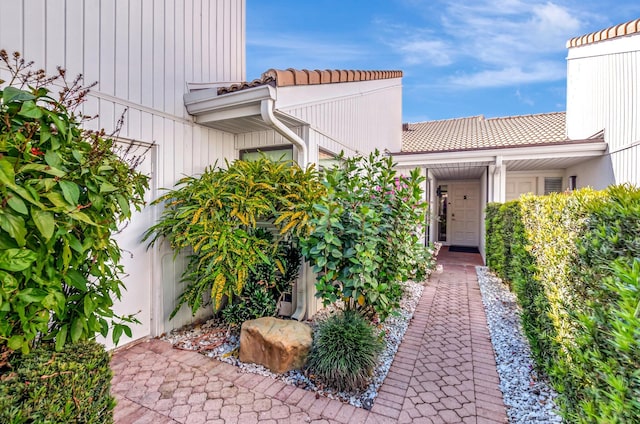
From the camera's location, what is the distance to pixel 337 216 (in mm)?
3051

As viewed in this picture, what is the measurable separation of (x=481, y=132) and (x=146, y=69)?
11427 millimetres

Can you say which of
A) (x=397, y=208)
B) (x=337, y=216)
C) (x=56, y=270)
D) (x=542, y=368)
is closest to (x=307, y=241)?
(x=337, y=216)

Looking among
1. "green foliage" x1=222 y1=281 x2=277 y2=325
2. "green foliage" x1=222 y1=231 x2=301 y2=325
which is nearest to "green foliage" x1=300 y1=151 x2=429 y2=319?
"green foliage" x1=222 y1=231 x2=301 y2=325

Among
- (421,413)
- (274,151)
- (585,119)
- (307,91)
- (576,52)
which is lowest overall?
(421,413)

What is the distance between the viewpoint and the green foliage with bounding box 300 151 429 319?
117 inches

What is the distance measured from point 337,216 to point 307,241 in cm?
41

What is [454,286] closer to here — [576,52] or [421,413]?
[421,413]

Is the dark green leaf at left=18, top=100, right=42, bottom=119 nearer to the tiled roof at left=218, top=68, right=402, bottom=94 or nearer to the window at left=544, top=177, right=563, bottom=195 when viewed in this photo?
the tiled roof at left=218, top=68, right=402, bottom=94

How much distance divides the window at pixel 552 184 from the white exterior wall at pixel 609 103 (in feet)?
1.67

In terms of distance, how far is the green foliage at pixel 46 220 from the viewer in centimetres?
120

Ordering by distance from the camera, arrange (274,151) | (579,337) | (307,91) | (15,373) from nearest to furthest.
Result: (15,373), (579,337), (307,91), (274,151)

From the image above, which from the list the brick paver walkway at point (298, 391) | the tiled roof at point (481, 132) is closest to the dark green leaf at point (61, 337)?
the brick paver walkway at point (298, 391)

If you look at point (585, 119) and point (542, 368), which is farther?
point (585, 119)

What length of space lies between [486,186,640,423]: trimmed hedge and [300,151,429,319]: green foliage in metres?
1.36
